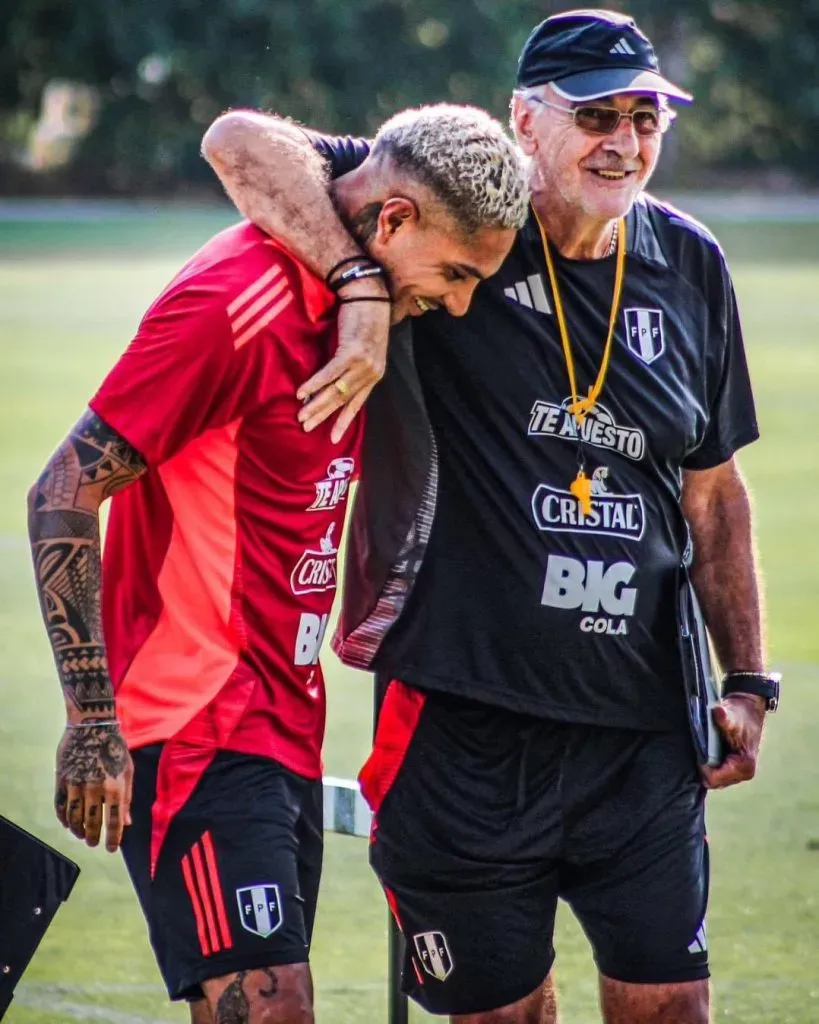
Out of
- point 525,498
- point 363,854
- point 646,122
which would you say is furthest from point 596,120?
point 363,854

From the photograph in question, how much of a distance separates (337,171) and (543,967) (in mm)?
1708

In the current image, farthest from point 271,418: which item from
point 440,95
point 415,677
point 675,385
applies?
point 440,95

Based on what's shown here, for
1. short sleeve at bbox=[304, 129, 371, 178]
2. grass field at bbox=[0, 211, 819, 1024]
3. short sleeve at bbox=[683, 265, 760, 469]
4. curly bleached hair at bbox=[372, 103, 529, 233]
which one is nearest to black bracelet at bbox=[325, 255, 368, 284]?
curly bleached hair at bbox=[372, 103, 529, 233]

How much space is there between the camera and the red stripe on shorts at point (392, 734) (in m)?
3.85

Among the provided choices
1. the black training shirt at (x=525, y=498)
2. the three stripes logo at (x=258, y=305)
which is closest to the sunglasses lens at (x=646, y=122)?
the black training shirt at (x=525, y=498)

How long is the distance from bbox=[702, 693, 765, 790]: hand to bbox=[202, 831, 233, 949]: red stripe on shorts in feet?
3.65

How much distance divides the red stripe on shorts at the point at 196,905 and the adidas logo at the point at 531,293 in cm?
129

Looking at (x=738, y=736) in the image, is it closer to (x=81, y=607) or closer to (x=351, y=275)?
(x=351, y=275)

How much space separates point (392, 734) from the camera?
3877 mm

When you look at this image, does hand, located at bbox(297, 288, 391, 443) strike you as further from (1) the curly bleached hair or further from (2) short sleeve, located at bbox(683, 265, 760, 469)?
(2) short sleeve, located at bbox(683, 265, 760, 469)

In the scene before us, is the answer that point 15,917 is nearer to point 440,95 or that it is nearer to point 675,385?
point 675,385

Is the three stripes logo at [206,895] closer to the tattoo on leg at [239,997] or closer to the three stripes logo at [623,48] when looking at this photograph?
the tattoo on leg at [239,997]

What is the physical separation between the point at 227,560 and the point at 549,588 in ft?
2.28

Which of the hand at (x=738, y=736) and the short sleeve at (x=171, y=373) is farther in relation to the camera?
the hand at (x=738, y=736)
